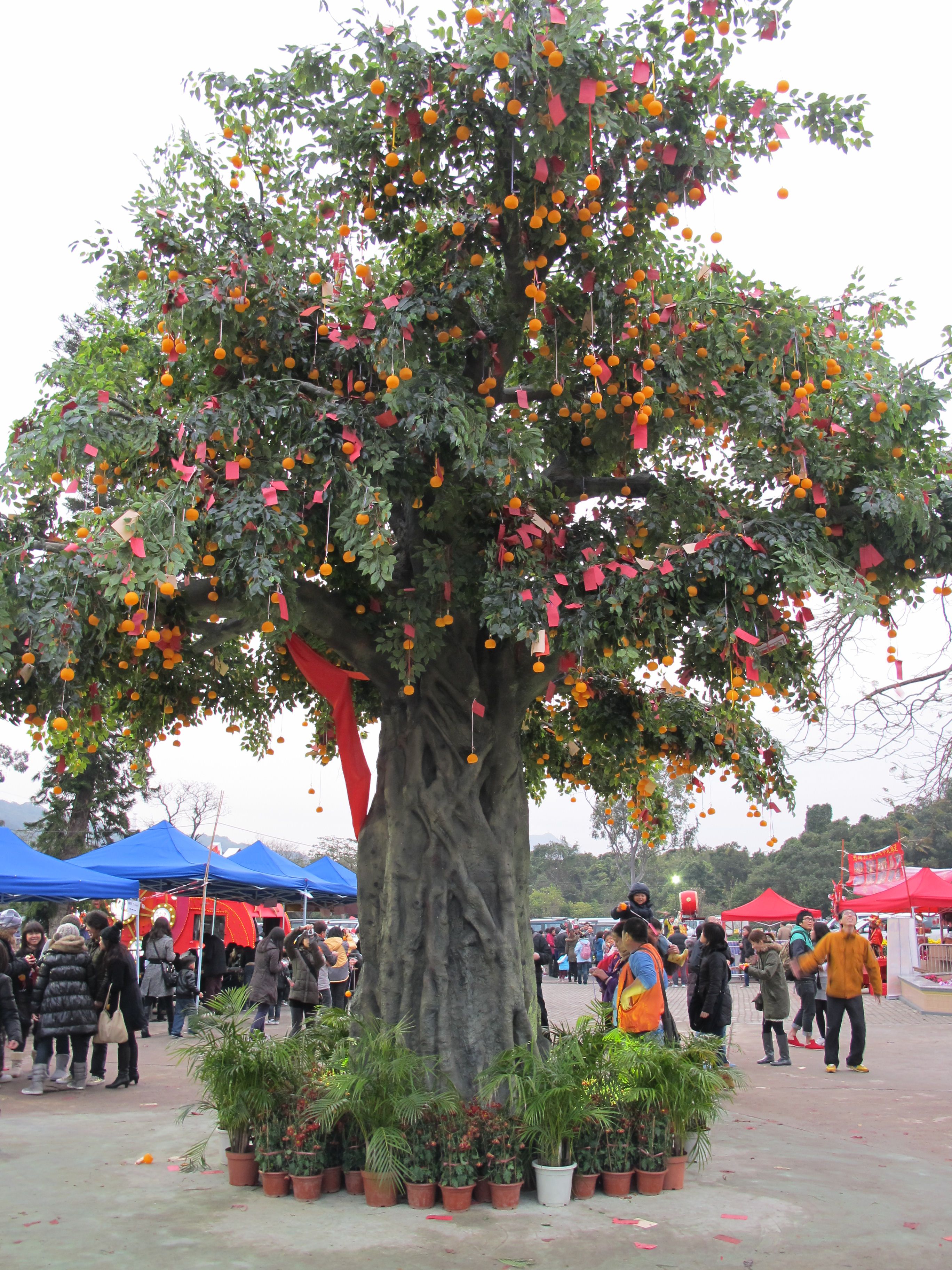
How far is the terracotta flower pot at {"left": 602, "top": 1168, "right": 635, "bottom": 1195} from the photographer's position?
518 cm

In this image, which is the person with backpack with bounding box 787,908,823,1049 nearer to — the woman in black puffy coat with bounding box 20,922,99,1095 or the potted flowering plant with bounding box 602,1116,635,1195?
the potted flowering plant with bounding box 602,1116,635,1195

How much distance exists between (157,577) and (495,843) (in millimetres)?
2907

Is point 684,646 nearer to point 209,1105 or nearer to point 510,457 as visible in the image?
point 510,457

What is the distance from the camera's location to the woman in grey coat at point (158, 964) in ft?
40.4

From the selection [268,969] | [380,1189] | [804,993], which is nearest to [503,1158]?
[380,1189]

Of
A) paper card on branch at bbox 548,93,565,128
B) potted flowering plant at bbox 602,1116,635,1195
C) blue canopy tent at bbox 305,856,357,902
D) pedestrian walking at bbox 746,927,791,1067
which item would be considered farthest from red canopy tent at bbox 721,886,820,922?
paper card on branch at bbox 548,93,565,128

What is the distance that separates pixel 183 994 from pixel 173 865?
215 cm

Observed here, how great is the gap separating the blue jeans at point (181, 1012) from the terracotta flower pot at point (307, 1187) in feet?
26.9

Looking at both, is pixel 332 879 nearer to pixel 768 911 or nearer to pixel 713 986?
pixel 768 911

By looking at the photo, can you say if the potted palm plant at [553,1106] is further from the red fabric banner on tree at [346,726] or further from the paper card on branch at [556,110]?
the paper card on branch at [556,110]

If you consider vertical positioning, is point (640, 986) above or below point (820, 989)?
above

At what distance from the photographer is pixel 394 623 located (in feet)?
21.0

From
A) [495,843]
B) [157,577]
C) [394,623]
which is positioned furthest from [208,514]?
[495,843]

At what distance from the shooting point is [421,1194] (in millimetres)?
4973
